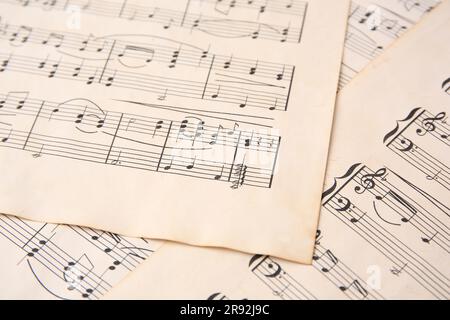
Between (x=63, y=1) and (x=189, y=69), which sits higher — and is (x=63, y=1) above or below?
above

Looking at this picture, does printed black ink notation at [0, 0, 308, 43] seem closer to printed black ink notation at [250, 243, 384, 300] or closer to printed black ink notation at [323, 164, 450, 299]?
printed black ink notation at [323, 164, 450, 299]

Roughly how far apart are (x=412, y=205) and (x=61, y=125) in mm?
562

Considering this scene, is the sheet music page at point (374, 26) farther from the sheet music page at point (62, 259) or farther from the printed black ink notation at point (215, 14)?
the sheet music page at point (62, 259)

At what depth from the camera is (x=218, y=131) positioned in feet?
2.64

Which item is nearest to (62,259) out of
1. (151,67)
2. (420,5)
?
(151,67)

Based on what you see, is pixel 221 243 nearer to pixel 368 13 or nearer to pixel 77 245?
pixel 77 245

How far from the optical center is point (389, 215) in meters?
0.74

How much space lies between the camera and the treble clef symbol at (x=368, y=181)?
2.49 feet

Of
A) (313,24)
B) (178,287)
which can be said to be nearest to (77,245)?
(178,287)

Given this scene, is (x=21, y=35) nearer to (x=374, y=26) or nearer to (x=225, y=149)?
(x=225, y=149)

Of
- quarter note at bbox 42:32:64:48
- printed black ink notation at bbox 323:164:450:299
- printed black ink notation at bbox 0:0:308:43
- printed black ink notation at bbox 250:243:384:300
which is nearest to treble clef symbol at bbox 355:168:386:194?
printed black ink notation at bbox 323:164:450:299

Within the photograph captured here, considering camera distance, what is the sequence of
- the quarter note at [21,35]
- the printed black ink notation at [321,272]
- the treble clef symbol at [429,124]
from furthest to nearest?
the quarter note at [21,35] → the treble clef symbol at [429,124] → the printed black ink notation at [321,272]

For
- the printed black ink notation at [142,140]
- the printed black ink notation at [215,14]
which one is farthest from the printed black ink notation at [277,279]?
the printed black ink notation at [215,14]

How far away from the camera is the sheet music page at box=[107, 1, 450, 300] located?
27.3 inches
